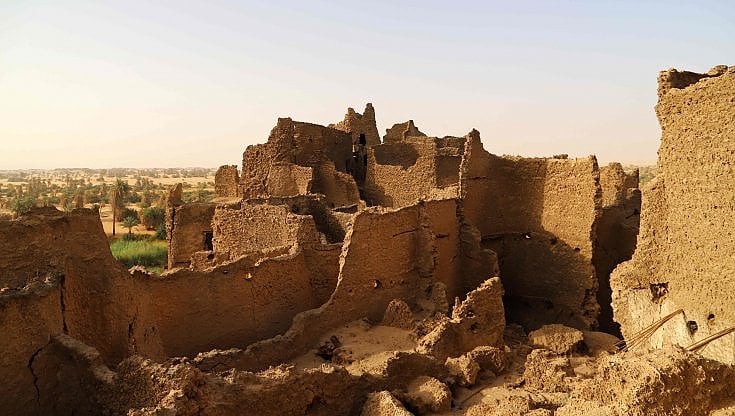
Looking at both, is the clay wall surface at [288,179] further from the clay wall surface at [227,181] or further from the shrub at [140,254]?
the shrub at [140,254]

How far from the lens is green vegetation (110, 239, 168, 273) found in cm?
2809

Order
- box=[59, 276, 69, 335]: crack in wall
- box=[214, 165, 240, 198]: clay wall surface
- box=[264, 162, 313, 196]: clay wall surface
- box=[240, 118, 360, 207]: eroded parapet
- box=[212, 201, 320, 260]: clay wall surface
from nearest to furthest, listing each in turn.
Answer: box=[59, 276, 69, 335]: crack in wall, box=[212, 201, 320, 260]: clay wall surface, box=[264, 162, 313, 196]: clay wall surface, box=[240, 118, 360, 207]: eroded parapet, box=[214, 165, 240, 198]: clay wall surface

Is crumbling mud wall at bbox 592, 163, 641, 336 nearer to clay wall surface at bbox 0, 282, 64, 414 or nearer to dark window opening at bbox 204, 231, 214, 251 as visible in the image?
dark window opening at bbox 204, 231, 214, 251

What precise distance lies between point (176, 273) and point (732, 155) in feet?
26.4

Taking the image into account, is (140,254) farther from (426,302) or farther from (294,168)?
(426,302)

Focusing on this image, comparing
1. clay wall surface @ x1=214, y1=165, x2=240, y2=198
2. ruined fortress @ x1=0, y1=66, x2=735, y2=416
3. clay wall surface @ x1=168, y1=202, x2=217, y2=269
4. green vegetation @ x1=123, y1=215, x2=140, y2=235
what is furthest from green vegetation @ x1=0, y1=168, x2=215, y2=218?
clay wall surface @ x1=214, y1=165, x2=240, y2=198

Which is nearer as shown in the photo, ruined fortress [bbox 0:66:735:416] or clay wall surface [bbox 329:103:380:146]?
ruined fortress [bbox 0:66:735:416]

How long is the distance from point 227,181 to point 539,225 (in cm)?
1323

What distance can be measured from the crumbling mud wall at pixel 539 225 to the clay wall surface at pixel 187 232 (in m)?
8.32

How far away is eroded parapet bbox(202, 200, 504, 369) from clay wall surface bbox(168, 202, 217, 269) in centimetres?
804

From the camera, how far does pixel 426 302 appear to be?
1166cm

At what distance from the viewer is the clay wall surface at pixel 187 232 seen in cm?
1733

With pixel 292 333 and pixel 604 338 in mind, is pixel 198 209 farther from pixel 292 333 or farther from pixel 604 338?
pixel 604 338

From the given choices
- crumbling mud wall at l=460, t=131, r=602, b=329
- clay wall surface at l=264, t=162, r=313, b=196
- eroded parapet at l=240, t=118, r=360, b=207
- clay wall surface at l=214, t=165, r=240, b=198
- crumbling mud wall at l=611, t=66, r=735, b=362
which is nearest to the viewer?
crumbling mud wall at l=611, t=66, r=735, b=362
